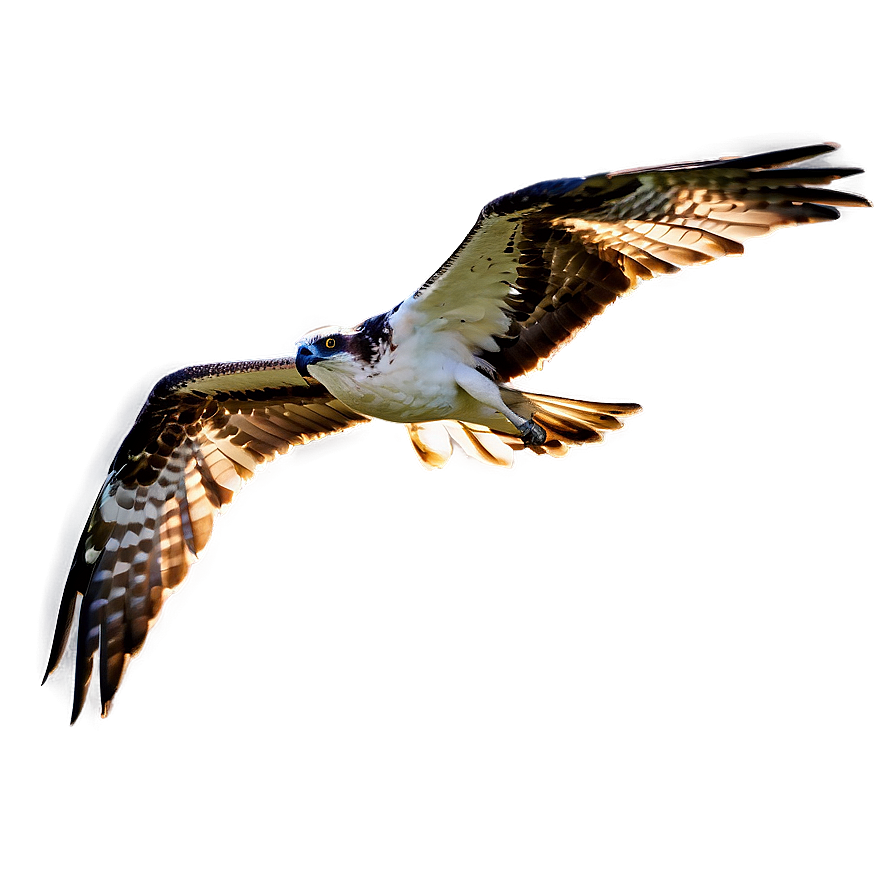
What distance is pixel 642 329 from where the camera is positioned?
43.6 ft

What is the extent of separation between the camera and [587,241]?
6621 mm

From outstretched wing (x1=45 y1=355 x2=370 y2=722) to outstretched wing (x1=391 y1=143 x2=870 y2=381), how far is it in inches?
55.8

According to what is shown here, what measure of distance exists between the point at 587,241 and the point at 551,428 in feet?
3.64

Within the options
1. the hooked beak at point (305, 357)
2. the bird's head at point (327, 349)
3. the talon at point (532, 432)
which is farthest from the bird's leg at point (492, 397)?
the hooked beak at point (305, 357)

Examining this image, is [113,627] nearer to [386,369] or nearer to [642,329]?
[386,369]

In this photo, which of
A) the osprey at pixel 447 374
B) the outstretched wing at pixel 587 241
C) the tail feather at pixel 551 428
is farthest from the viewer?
the tail feather at pixel 551 428

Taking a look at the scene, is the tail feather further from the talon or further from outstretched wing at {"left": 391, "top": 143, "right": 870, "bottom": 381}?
outstretched wing at {"left": 391, "top": 143, "right": 870, "bottom": 381}

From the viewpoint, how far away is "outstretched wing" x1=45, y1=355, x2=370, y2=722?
7961 mm

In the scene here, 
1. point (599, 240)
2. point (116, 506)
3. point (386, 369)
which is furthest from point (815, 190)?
point (116, 506)

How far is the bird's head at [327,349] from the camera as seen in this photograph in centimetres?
670

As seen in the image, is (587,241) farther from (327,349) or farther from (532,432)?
(327,349)

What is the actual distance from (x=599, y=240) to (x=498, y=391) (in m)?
0.98

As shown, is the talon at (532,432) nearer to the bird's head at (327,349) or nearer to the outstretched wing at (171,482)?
the bird's head at (327,349)

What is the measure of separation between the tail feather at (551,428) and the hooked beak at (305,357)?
37.6 inches
